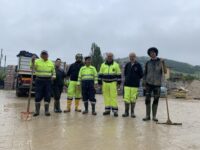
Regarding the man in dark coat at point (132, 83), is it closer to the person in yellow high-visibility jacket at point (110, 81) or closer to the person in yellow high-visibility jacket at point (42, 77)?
the person in yellow high-visibility jacket at point (110, 81)

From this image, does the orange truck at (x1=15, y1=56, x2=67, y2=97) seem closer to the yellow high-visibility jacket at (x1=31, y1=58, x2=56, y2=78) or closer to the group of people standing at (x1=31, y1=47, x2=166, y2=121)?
the group of people standing at (x1=31, y1=47, x2=166, y2=121)

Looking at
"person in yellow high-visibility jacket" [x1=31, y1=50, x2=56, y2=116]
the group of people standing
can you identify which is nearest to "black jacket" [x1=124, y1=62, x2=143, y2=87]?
the group of people standing

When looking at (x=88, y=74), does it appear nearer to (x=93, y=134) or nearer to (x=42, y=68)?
(x=42, y=68)

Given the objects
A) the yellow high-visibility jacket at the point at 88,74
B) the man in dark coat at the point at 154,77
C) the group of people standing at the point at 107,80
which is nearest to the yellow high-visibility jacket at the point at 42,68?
the group of people standing at the point at 107,80

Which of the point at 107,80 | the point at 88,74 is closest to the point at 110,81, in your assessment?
the point at 107,80

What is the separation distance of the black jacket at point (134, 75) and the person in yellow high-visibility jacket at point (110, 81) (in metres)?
0.30

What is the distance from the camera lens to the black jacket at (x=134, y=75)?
1124 cm

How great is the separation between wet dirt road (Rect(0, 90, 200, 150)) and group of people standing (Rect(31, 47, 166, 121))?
0.80m

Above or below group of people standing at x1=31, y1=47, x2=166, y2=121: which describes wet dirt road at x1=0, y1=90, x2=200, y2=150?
below

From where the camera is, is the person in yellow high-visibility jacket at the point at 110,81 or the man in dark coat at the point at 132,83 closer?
the man in dark coat at the point at 132,83

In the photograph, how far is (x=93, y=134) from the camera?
7867mm

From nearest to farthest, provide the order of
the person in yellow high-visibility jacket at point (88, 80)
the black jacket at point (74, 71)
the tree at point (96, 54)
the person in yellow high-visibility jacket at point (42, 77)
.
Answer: the person in yellow high-visibility jacket at point (42, 77), the person in yellow high-visibility jacket at point (88, 80), the black jacket at point (74, 71), the tree at point (96, 54)

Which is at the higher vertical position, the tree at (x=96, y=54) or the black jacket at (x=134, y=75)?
the tree at (x=96, y=54)

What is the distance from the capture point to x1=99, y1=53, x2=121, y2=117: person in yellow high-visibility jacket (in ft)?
37.4
